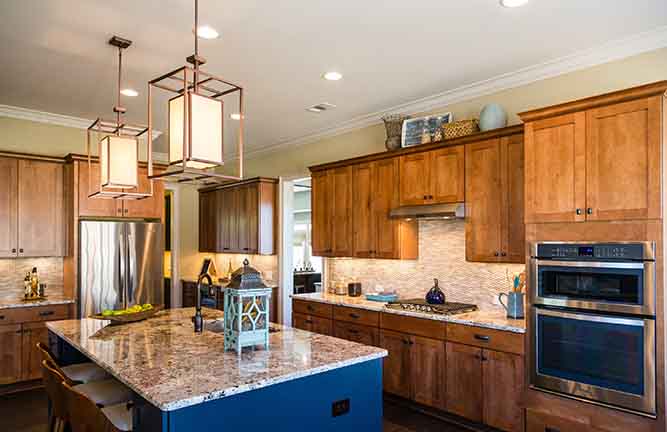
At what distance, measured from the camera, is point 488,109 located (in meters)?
3.97

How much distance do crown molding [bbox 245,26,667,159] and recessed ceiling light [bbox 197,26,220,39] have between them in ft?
7.19

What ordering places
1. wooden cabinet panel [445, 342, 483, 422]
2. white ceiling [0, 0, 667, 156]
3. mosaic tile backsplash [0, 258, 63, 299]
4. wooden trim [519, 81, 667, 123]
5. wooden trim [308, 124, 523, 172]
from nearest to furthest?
wooden trim [519, 81, 667, 123] → white ceiling [0, 0, 667, 156] → wooden cabinet panel [445, 342, 483, 422] → wooden trim [308, 124, 523, 172] → mosaic tile backsplash [0, 258, 63, 299]

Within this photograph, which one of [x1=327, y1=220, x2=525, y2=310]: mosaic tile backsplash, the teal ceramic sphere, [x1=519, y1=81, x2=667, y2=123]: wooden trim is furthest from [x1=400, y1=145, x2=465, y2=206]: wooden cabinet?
[x1=519, y1=81, x2=667, y2=123]: wooden trim

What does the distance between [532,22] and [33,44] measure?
342cm

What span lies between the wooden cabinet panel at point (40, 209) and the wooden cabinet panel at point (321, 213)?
274cm

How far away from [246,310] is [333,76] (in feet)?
7.79

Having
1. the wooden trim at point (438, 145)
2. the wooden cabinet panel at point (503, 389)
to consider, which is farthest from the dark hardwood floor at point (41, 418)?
the wooden trim at point (438, 145)

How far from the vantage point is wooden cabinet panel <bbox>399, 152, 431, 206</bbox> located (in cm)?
434

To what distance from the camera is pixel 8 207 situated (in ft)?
16.0

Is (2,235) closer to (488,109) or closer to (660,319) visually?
(488,109)

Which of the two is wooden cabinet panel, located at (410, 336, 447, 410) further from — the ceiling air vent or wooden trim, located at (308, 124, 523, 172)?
the ceiling air vent

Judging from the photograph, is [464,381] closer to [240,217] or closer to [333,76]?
[333,76]

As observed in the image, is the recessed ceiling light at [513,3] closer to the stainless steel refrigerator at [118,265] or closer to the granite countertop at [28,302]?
the stainless steel refrigerator at [118,265]

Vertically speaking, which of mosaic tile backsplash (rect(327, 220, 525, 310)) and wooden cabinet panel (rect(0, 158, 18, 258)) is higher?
wooden cabinet panel (rect(0, 158, 18, 258))
